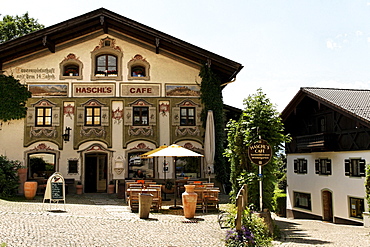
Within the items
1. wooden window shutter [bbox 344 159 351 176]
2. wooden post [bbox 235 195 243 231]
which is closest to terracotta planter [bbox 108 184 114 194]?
wooden window shutter [bbox 344 159 351 176]

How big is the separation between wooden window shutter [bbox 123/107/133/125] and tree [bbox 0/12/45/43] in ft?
50.1

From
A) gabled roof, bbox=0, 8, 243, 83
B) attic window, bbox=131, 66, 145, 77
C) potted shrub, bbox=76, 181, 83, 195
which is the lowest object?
potted shrub, bbox=76, 181, 83, 195

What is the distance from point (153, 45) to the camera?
20.4 meters

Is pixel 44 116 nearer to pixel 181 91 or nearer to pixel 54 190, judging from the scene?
pixel 181 91

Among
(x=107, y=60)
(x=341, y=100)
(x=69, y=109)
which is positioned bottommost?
(x=69, y=109)

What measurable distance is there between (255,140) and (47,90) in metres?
12.5

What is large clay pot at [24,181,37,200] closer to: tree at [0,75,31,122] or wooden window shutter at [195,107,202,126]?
tree at [0,75,31,122]

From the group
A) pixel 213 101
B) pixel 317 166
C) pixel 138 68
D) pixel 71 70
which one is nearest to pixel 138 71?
pixel 138 68

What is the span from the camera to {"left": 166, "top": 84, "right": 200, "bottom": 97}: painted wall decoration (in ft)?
65.8

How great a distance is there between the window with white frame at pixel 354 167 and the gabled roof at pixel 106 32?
21.8ft

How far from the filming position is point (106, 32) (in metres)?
20.3

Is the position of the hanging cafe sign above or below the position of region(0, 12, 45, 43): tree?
below

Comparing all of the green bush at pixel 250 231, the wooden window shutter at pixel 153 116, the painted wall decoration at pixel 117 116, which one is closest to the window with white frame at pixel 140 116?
the wooden window shutter at pixel 153 116

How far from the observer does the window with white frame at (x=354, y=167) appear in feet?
57.2
